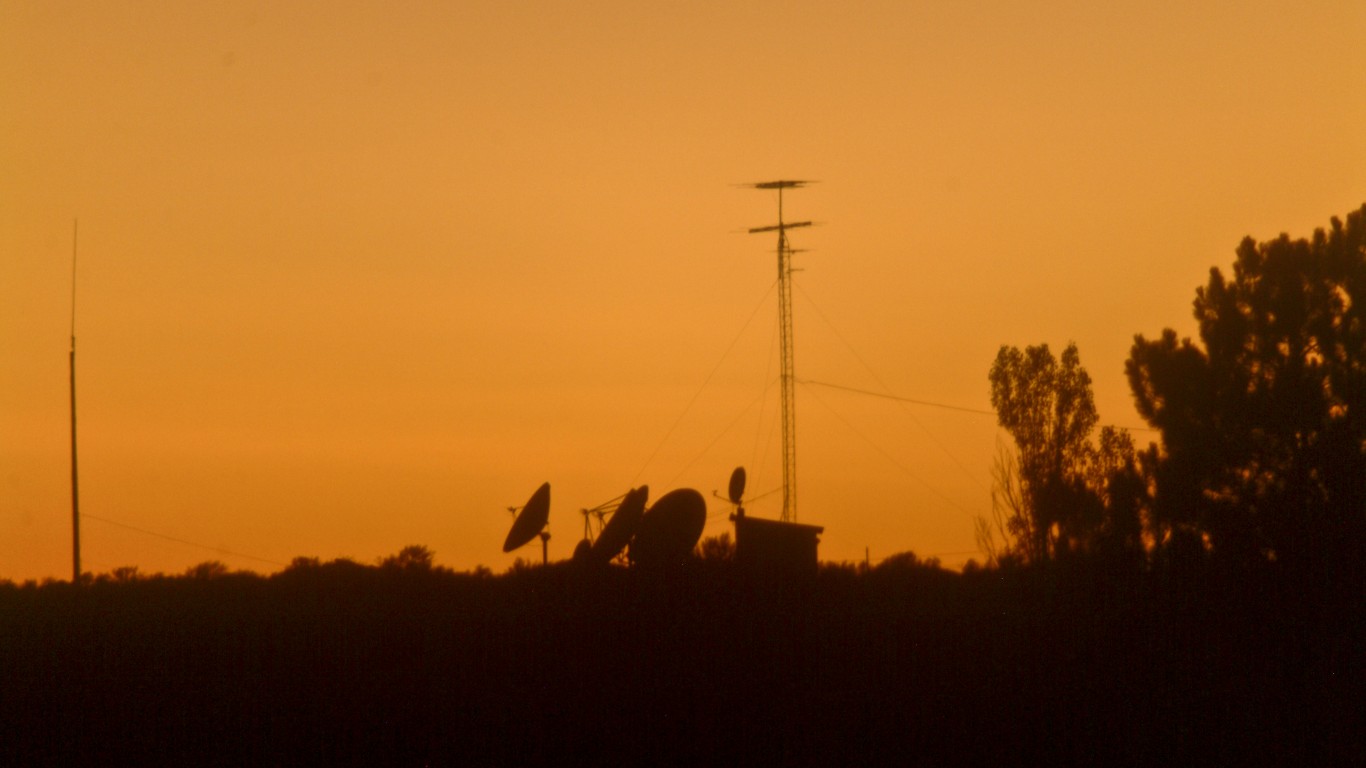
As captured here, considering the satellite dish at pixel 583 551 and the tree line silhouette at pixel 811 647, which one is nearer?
the tree line silhouette at pixel 811 647

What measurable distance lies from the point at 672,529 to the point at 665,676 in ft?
23.4

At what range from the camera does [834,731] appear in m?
23.2

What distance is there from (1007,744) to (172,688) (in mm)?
12619

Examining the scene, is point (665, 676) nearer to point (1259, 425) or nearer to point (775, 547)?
point (775, 547)

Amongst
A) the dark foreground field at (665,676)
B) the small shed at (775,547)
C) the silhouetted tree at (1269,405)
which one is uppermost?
the silhouetted tree at (1269,405)

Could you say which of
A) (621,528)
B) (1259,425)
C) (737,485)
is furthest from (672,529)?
(1259,425)

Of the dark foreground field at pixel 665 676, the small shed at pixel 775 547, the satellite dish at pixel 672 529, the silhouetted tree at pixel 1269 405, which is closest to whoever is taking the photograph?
the dark foreground field at pixel 665 676

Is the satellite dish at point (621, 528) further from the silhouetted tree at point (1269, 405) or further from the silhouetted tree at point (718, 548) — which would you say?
the silhouetted tree at point (1269, 405)

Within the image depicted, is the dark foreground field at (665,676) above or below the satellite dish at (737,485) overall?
below

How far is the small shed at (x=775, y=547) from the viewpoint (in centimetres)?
3672

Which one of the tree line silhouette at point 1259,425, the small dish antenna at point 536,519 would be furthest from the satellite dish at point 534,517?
the tree line silhouette at point 1259,425

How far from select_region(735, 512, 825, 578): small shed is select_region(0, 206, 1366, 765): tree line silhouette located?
0.80 metres

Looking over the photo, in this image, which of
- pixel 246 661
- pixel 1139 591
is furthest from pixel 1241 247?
pixel 246 661

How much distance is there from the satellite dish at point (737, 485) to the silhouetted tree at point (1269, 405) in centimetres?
1383
